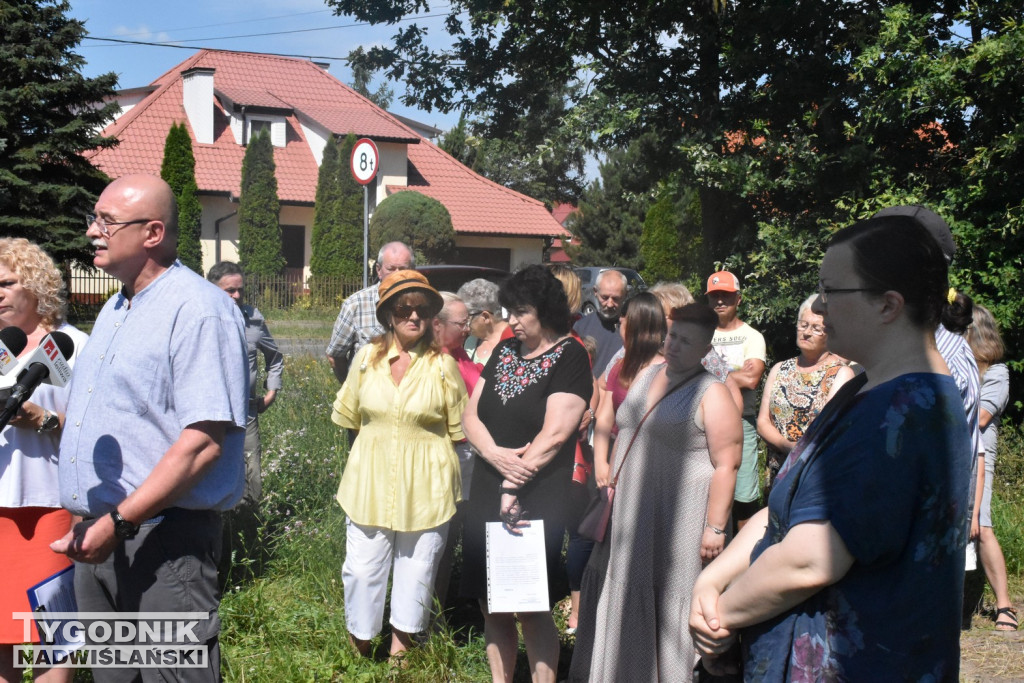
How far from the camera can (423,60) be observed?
43.4 feet

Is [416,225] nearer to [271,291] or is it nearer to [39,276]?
[271,291]

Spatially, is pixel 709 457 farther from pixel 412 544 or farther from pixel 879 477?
pixel 879 477

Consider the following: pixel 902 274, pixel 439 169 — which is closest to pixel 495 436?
pixel 902 274

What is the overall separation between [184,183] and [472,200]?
10.9 m

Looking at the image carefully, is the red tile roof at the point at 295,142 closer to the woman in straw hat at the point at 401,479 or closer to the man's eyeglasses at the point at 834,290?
the woman in straw hat at the point at 401,479

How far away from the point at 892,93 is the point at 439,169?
2959 cm

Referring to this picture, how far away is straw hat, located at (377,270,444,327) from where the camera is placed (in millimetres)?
4570

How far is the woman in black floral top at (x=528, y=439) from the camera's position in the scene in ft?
13.7

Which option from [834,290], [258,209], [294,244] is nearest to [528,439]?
[834,290]

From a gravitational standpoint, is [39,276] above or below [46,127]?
below

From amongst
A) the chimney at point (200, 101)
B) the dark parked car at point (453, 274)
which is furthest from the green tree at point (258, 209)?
the dark parked car at point (453, 274)

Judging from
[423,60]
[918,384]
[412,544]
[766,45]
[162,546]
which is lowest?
[412,544]

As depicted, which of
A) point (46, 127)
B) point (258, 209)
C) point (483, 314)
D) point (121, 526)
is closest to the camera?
point (121, 526)

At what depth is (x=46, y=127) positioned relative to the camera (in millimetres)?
23844
